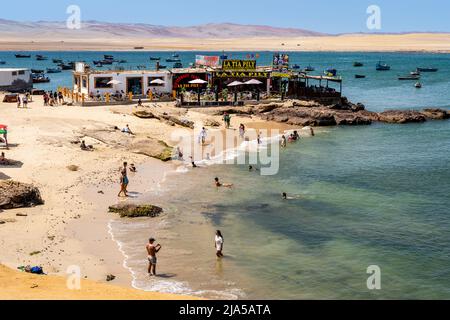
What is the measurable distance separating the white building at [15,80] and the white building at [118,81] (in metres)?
9.34

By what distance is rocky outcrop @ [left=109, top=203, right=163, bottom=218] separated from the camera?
74.7ft

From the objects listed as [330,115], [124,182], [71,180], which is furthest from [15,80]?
[124,182]

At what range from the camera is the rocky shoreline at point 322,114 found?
158ft

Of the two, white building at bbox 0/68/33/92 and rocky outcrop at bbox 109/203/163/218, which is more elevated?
white building at bbox 0/68/33/92

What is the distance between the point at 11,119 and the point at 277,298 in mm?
27659

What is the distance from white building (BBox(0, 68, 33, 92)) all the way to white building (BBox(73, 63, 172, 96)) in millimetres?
9340

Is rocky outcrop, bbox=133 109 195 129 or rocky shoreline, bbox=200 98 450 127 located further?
rocky shoreline, bbox=200 98 450 127

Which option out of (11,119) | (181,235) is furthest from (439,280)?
(11,119)

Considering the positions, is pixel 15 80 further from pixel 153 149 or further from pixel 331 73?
pixel 331 73
